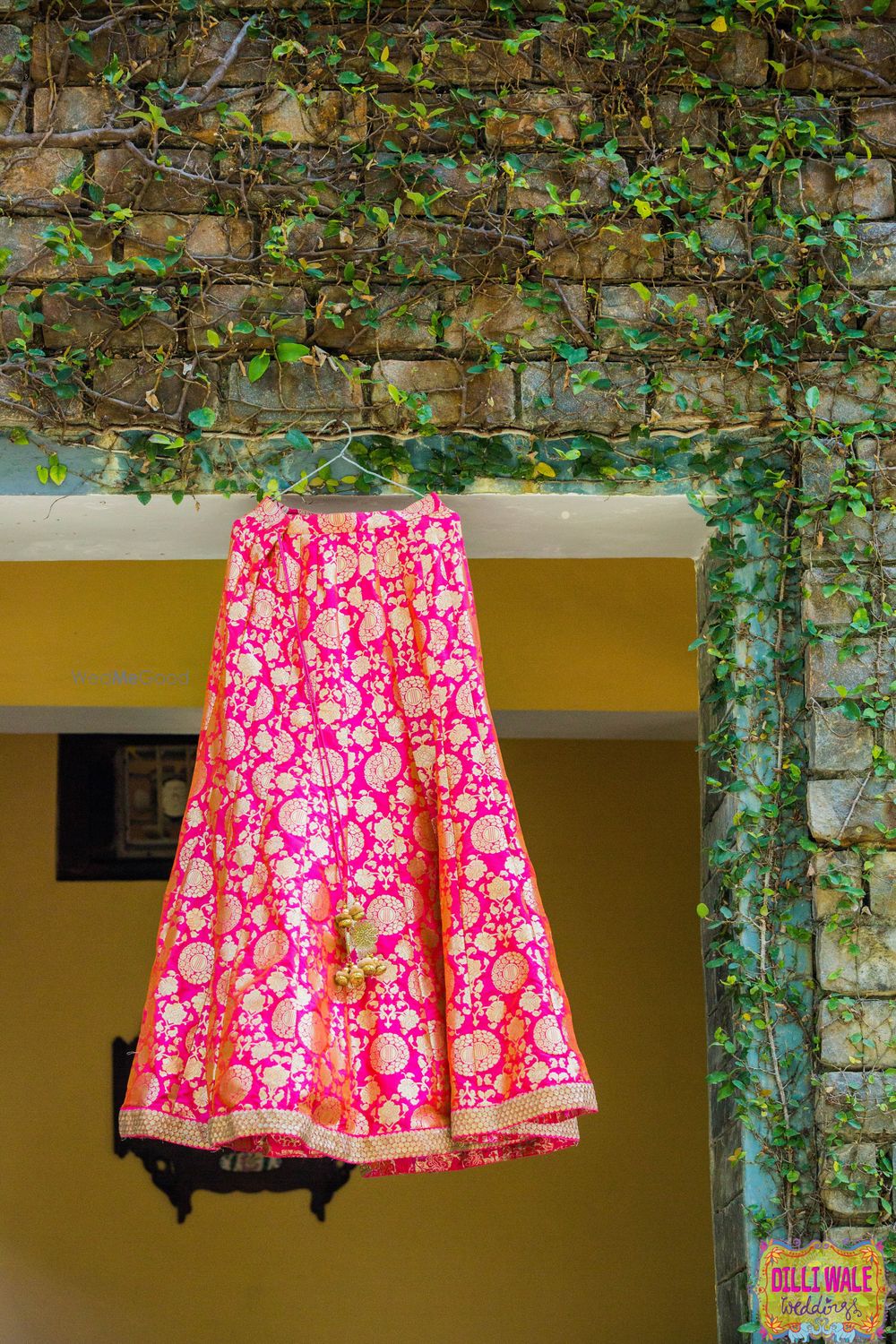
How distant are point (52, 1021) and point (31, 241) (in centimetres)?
384

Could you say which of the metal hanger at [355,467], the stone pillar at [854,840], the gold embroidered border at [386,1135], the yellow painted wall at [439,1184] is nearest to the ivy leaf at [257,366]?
the metal hanger at [355,467]

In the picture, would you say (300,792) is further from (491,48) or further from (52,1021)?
(52,1021)

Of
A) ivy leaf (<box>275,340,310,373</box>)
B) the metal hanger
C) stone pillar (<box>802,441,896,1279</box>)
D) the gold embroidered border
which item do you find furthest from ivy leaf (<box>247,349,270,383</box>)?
the gold embroidered border

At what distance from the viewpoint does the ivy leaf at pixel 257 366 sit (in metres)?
2.84

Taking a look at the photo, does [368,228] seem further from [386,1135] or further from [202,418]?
[386,1135]

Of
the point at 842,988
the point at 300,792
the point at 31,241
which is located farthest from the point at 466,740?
the point at 31,241

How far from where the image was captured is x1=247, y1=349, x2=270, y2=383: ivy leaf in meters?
2.84

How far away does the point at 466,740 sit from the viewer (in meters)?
2.52

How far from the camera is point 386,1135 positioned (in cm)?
234

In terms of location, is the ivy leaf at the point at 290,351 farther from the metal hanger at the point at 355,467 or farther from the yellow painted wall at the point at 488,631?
the yellow painted wall at the point at 488,631

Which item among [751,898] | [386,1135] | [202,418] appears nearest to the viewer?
[386,1135]

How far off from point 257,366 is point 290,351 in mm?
72

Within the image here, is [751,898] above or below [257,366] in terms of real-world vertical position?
below

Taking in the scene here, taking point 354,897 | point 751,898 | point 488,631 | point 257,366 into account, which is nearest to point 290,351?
point 257,366
